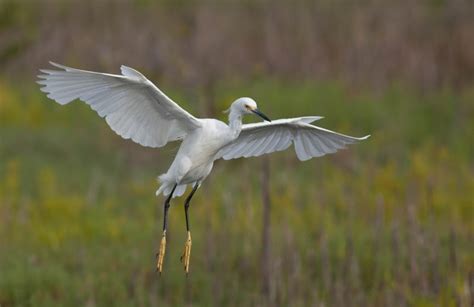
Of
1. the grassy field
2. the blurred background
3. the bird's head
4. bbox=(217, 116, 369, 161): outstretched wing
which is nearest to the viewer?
the bird's head

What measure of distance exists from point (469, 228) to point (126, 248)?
276 cm

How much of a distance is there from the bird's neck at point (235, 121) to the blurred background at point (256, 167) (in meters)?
2.05

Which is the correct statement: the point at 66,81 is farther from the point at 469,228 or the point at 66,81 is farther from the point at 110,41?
the point at 110,41

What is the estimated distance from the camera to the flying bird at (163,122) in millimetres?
4332

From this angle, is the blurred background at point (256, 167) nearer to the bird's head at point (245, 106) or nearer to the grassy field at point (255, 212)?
the grassy field at point (255, 212)

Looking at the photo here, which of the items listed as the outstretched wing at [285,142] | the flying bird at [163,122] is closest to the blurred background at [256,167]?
the outstretched wing at [285,142]

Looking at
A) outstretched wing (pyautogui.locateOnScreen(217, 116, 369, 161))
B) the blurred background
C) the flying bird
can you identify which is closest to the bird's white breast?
the flying bird

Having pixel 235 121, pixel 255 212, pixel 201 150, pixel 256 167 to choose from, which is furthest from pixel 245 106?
pixel 256 167

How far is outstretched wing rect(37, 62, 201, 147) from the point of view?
4.35 m

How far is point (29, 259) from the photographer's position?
7121mm

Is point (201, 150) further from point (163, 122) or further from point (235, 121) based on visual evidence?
point (163, 122)

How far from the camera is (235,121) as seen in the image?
14.2ft

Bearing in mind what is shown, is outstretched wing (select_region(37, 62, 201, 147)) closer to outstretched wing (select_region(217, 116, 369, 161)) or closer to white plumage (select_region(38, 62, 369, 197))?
white plumage (select_region(38, 62, 369, 197))

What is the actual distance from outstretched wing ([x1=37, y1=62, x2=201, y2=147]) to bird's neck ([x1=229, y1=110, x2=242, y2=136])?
17 centimetres
